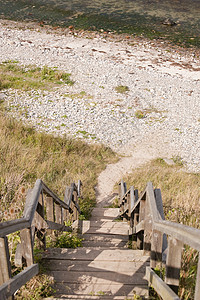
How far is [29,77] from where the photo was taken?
21172 mm

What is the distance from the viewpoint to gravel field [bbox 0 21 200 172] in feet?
53.1

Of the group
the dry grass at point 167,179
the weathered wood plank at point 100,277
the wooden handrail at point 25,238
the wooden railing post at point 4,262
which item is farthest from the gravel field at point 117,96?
the wooden railing post at point 4,262

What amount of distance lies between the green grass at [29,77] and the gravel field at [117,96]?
746 millimetres

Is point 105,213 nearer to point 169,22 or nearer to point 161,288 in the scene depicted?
point 161,288

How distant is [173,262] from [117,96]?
17281 millimetres

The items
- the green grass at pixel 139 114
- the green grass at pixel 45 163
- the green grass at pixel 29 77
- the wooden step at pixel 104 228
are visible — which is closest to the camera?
the wooden step at pixel 104 228

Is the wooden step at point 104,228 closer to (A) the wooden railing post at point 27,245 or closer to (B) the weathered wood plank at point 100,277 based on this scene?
(B) the weathered wood plank at point 100,277

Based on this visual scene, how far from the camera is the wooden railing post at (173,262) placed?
117 inches

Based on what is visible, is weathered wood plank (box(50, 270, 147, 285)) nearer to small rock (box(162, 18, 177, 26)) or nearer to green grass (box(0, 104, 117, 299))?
green grass (box(0, 104, 117, 299))

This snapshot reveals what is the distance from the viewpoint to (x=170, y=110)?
18891 mm

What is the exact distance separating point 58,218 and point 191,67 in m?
23.6

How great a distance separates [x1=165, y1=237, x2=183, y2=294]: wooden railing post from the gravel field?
1142 cm

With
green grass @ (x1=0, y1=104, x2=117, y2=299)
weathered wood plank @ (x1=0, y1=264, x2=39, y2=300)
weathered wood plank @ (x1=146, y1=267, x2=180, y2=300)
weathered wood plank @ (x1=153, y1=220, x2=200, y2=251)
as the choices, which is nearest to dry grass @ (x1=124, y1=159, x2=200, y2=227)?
green grass @ (x1=0, y1=104, x2=117, y2=299)

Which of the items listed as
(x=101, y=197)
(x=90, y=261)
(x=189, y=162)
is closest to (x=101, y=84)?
(x=189, y=162)
